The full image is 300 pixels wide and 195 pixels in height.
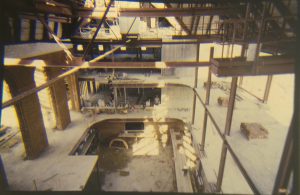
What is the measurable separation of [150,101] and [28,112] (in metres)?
13.0

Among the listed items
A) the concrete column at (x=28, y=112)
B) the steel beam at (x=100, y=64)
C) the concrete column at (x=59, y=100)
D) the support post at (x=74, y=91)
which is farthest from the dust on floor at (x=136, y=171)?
the steel beam at (x=100, y=64)

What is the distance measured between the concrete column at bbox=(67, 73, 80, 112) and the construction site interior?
11 cm

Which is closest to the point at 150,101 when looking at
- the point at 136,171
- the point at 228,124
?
the point at 136,171

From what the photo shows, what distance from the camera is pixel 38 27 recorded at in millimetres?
9438

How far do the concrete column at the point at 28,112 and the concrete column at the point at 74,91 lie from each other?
227 inches

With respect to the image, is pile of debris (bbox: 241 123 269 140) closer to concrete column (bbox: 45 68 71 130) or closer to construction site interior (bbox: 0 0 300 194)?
construction site interior (bbox: 0 0 300 194)

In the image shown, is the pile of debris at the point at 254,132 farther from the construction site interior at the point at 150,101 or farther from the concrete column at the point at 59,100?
the concrete column at the point at 59,100

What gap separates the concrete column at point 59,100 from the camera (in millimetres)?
14556

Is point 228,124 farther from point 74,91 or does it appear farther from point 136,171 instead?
point 74,91

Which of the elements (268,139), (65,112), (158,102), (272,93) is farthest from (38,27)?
(272,93)

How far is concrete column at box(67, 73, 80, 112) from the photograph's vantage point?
18156 millimetres

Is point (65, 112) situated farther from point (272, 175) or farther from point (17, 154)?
point (272, 175)

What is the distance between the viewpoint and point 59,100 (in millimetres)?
15352

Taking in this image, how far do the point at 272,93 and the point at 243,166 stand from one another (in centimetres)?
1206
